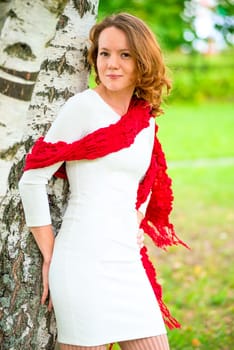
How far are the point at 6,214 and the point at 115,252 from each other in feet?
1.52

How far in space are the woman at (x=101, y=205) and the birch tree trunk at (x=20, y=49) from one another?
0.89 ft

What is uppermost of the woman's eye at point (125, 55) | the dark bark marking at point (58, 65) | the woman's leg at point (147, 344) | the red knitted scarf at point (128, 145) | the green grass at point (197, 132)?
the woman's eye at point (125, 55)

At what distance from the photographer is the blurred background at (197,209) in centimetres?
503

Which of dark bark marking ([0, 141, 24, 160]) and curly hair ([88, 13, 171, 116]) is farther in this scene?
curly hair ([88, 13, 171, 116])

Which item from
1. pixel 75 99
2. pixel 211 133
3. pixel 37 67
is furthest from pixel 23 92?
pixel 211 133

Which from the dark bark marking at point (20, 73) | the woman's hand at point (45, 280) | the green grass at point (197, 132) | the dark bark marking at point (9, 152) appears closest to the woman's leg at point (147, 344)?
the woman's hand at point (45, 280)

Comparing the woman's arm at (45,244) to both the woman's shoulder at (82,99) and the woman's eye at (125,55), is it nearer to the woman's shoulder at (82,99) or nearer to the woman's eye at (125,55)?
the woman's shoulder at (82,99)

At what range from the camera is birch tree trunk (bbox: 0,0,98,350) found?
282 cm

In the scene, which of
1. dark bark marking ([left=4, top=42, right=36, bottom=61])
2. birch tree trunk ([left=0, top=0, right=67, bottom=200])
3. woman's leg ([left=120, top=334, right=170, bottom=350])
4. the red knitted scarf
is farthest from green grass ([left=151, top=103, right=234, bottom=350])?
dark bark marking ([left=4, top=42, right=36, bottom=61])

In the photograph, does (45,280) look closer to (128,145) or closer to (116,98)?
(128,145)

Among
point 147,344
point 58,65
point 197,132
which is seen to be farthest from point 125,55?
point 197,132

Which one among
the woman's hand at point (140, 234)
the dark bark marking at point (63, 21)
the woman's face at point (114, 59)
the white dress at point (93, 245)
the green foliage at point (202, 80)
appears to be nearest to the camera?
the white dress at point (93, 245)

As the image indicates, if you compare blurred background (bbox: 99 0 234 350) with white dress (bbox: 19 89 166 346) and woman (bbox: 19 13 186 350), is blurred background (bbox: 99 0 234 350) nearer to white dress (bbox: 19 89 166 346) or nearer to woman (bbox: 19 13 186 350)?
woman (bbox: 19 13 186 350)

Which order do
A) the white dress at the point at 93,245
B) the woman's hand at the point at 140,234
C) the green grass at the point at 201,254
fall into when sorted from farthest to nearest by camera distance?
the green grass at the point at 201,254 → the woman's hand at the point at 140,234 → the white dress at the point at 93,245
